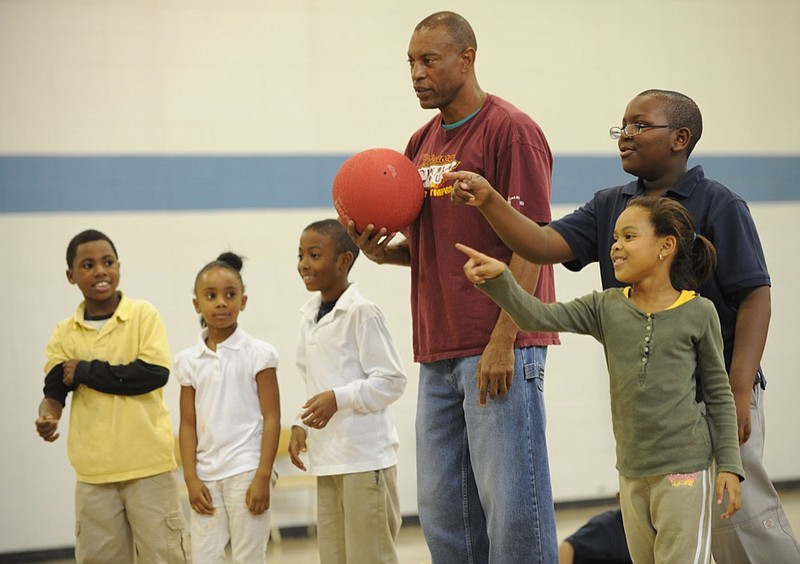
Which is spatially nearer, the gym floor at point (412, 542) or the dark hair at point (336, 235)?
the dark hair at point (336, 235)

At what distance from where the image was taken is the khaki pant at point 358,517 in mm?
3330

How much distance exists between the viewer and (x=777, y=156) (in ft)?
21.8

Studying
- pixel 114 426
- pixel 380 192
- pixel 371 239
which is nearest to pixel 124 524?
pixel 114 426

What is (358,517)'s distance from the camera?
10.9 feet

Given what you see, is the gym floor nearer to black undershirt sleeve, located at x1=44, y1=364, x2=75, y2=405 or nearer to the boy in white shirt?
the boy in white shirt

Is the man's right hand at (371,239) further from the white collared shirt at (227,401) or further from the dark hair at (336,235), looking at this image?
the white collared shirt at (227,401)

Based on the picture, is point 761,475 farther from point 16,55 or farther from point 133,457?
point 16,55

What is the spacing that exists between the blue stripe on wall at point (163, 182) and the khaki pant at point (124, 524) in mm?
2288

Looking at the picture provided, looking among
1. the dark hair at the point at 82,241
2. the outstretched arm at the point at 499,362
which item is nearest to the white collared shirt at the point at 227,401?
the dark hair at the point at 82,241

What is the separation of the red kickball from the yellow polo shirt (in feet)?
4.85

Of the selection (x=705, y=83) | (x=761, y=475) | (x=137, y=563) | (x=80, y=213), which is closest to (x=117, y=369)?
(x=137, y=563)

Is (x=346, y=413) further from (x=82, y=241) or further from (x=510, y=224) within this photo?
(x=82, y=241)

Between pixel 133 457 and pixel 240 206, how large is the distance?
235 cm

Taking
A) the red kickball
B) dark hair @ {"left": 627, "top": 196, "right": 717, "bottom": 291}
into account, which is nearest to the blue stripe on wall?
the red kickball
